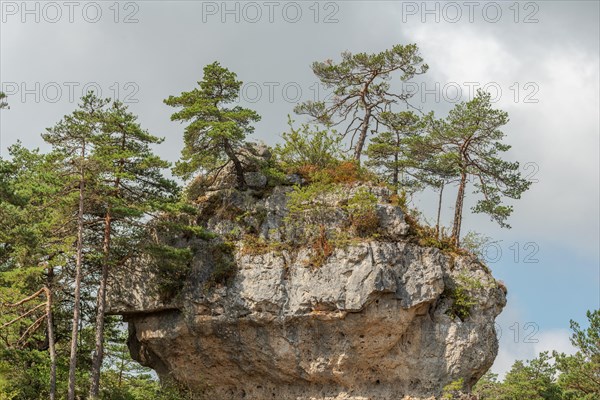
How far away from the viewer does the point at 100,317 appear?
23.8 metres

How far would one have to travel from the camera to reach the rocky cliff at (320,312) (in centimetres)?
2462

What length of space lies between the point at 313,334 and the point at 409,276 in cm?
397

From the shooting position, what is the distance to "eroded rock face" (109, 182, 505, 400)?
24.6 meters

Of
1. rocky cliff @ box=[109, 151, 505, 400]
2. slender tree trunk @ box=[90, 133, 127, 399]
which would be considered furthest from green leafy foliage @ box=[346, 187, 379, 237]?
slender tree trunk @ box=[90, 133, 127, 399]

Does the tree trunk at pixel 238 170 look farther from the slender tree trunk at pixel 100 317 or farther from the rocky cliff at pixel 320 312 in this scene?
the slender tree trunk at pixel 100 317

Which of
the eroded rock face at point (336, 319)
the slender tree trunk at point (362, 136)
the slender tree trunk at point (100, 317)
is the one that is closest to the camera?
the slender tree trunk at point (100, 317)

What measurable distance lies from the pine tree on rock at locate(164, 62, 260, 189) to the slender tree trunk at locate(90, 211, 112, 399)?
3.81m

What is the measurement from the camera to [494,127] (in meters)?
29.0

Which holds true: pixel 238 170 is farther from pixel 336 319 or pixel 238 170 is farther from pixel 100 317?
pixel 100 317

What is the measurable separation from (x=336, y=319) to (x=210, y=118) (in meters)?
8.90

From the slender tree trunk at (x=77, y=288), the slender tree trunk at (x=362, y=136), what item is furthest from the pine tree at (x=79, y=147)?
the slender tree trunk at (x=362, y=136)

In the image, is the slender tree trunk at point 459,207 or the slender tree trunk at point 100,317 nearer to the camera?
the slender tree trunk at point 100,317

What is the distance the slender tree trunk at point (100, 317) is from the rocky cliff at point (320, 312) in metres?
2.21

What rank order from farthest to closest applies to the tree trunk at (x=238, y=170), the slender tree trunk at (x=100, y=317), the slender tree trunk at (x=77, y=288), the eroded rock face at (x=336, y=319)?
1. the tree trunk at (x=238, y=170)
2. the eroded rock face at (x=336, y=319)
3. the slender tree trunk at (x=100, y=317)
4. the slender tree trunk at (x=77, y=288)
